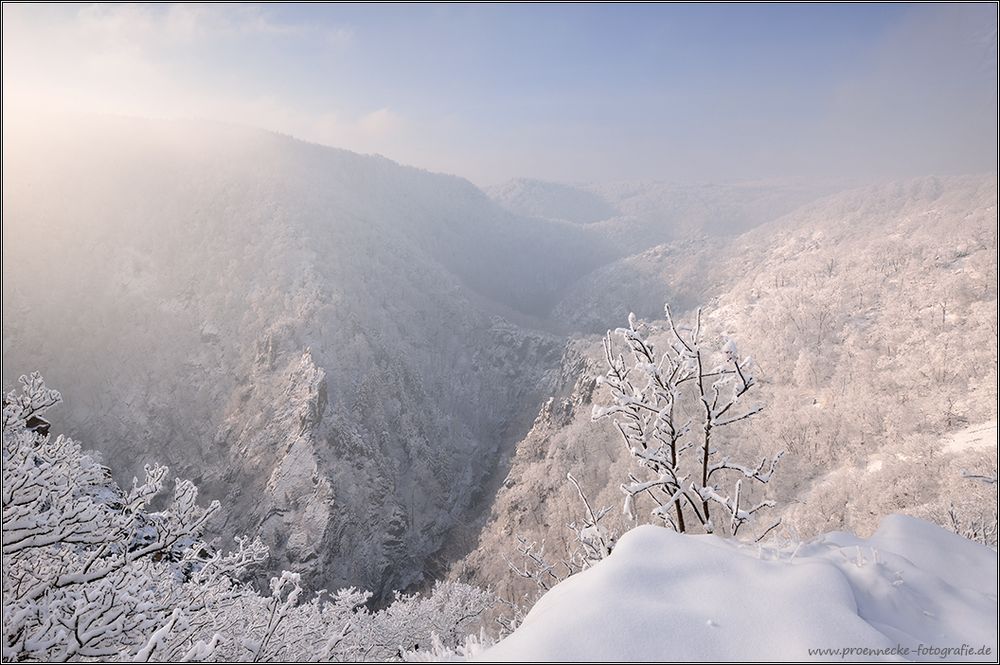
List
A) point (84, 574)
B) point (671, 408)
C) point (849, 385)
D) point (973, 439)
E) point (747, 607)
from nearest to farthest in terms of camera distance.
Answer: point (747, 607), point (84, 574), point (671, 408), point (973, 439), point (849, 385)

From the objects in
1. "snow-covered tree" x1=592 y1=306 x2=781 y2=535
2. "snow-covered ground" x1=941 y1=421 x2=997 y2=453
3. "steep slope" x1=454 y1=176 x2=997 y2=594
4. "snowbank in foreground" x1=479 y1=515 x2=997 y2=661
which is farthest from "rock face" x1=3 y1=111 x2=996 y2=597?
"snowbank in foreground" x1=479 y1=515 x2=997 y2=661

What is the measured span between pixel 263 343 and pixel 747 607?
78.6m

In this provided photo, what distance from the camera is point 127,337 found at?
7725 centimetres

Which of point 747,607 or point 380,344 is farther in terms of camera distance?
point 380,344

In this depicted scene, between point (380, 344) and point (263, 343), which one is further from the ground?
point (263, 343)

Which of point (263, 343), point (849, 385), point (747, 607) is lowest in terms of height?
point (849, 385)

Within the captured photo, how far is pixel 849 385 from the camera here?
170 feet

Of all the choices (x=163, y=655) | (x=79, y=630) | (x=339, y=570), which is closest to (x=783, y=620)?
(x=163, y=655)

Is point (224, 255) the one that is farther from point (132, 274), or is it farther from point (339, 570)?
point (339, 570)

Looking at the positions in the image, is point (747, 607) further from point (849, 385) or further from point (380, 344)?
point (380, 344)

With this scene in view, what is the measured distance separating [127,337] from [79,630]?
89.3m

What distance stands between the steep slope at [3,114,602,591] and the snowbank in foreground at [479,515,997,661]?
5737 cm

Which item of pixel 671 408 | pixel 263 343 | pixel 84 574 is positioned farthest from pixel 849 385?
pixel 263 343

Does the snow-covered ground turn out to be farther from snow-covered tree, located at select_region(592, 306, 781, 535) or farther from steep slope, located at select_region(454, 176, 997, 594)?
snow-covered tree, located at select_region(592, 306, 781, 535)
